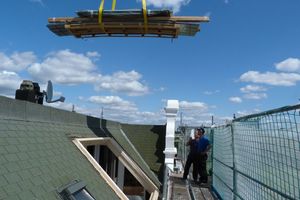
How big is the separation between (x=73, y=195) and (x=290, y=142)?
3420mm

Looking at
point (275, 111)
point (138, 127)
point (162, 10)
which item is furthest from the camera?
point (138, 127)

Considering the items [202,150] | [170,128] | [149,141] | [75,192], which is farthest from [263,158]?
[149,141]

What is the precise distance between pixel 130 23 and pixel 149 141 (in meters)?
7.52

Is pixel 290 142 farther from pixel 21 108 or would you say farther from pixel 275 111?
pixel 21 108

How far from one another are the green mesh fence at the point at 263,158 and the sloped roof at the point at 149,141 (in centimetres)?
612

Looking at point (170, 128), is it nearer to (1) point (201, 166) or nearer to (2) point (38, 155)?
(1) point (201, 166)

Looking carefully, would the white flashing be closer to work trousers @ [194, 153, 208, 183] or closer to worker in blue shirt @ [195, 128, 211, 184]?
work trousers @ [194, 153, 208, 183]

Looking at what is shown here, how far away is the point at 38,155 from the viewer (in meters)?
5.55

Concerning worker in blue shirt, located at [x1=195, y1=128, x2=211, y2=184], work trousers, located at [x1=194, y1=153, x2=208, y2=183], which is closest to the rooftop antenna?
worker in blue shirt, located at [x1=195, y1=128, x2=211, y2=184]

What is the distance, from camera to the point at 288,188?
3967 millimetres

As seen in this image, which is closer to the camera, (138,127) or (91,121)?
(91,121)

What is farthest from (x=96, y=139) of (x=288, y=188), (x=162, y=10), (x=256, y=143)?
(x=288, y=188)

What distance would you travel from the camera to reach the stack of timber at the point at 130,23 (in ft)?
27.3

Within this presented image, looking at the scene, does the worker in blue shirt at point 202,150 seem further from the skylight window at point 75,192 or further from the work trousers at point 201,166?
the skylight window at point 75,192
